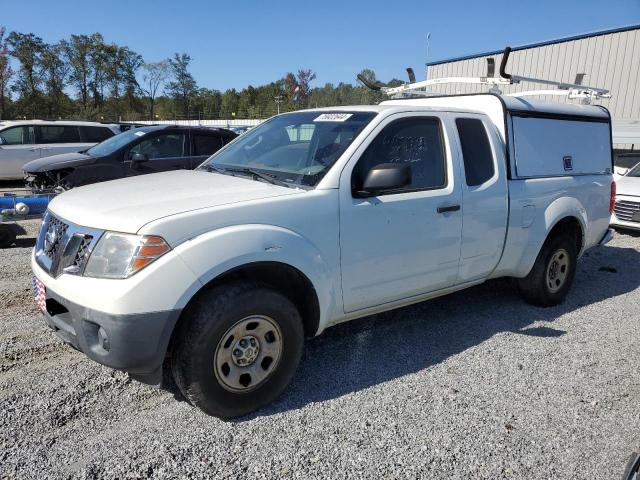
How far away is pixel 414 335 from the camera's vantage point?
14.0 ft

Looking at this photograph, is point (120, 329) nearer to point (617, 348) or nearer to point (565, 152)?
point (617, 348)

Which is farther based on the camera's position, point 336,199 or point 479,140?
point 479,140

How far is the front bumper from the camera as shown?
2516mm

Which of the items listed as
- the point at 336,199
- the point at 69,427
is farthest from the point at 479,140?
the point at 69,427

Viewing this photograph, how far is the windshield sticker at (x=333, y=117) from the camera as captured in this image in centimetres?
375

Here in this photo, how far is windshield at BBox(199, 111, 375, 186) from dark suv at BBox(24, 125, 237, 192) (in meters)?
4.68

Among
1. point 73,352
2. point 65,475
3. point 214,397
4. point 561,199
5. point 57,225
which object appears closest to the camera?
point 65,475

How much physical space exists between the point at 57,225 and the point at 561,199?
14.1ft

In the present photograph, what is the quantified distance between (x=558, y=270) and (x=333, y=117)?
2913 mm

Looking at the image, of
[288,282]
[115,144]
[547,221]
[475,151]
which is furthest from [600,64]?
[288,282]

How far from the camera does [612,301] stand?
5422 mm

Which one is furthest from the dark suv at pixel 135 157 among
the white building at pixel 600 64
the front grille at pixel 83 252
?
the white building at pixel 600 64

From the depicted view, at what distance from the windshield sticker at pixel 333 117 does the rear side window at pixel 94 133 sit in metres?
11.5

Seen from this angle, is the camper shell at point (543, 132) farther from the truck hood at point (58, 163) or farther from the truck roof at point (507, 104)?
the truck hood at point (58, 163)
